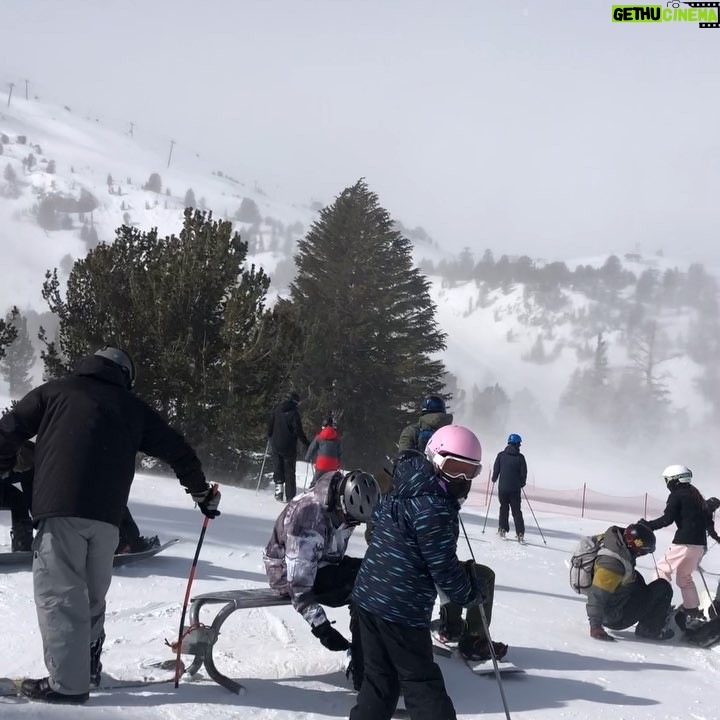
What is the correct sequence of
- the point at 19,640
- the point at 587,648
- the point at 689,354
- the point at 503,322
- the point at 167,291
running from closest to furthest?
the point at 19,640 → the point at 587,648 → the point at 167,291 → the point at 689,354 → the point at 503,322

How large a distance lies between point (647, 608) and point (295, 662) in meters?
3.53

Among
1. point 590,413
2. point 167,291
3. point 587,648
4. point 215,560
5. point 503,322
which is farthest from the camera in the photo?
point 503,322

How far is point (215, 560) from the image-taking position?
8.18 m

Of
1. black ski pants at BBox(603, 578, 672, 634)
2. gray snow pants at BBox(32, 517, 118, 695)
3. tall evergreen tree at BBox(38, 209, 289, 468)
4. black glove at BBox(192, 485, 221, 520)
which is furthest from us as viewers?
tall evergreen tree at BBox(38, 209, 289, 468)

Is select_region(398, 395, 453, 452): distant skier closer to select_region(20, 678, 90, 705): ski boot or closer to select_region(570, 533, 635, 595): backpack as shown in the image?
select_region(570, 533, 635, 595): backpack

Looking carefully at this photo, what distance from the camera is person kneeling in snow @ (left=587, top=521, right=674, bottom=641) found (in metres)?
7.03

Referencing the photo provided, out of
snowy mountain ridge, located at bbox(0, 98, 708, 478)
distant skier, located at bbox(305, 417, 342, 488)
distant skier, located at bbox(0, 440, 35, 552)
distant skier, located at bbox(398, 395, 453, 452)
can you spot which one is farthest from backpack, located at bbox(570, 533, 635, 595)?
snowy mountain ridge, located at bbox(0, 98, 708, 478)

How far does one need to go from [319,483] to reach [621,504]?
94.8ft

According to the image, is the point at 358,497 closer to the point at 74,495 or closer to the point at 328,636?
the point at 328,636

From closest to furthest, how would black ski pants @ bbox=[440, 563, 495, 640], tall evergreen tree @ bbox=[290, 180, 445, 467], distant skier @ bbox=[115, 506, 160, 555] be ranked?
black ski pants @ bbox=[440, 563, 495, 640]
distant skier @ bbox=[115, 506, 160, 555]
tall evergreen tree @ bbox=[290, 180, 445, 467]

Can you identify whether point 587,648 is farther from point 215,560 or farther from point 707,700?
point 215,560

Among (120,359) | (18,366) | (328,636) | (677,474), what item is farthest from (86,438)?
(18,366)

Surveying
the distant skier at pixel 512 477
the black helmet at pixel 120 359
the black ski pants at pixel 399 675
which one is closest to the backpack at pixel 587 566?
the black ski pants at pixel 399 675

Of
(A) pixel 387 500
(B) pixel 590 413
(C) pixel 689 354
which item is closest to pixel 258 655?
(A) pixel 387 500
